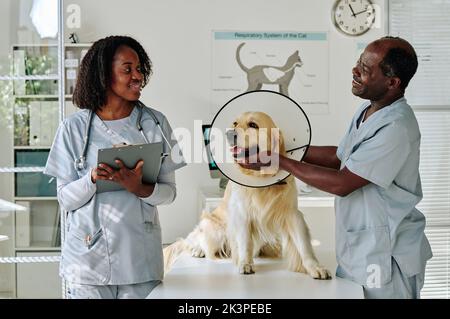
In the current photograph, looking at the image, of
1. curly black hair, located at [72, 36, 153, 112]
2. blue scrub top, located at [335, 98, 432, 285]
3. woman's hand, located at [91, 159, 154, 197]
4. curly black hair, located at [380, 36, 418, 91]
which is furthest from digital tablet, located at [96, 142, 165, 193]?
curly black hair, located at [380, 36, 418, 91]

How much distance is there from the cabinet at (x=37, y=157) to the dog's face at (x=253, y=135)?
332mm

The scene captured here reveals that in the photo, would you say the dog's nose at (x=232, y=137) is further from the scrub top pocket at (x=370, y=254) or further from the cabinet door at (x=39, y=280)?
the cabinet door at (x=39, y=280)

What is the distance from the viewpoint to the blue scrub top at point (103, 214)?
1024mm

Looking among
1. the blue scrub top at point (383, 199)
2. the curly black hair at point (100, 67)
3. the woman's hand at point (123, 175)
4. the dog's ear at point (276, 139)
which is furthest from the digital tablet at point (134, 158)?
the blue scrub top at point (383, 199)

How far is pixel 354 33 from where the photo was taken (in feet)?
3.50

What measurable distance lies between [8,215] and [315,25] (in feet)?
2.61

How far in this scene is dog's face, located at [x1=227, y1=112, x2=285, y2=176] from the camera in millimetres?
1081

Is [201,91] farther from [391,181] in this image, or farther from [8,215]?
[8,215]

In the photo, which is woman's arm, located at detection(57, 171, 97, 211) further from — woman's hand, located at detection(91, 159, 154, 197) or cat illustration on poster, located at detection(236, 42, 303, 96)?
cat illustration on poster, located at detection(236, 42, 303, 96)

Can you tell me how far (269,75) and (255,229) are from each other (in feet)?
1.13

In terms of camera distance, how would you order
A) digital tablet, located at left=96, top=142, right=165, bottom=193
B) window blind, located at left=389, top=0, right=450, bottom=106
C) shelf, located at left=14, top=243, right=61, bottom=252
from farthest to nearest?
shelf, located at left=14, top=243, right=61, bottom=252 → window blind, located at left=389, top=0, right=450, bottom=106 → digital tablet, located at left=96, top=142, right=165, bottom=193
